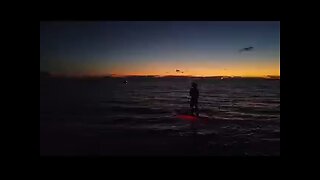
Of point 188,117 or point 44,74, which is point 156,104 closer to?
point 188,117

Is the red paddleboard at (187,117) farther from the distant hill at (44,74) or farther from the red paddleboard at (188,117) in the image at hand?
the distant hill at (44,74)

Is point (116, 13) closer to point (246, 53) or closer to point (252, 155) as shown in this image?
point (246, 53)

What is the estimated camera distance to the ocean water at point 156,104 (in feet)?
13.7

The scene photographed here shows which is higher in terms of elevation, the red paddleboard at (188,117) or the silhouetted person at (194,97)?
the silhouetted person at (194,97)

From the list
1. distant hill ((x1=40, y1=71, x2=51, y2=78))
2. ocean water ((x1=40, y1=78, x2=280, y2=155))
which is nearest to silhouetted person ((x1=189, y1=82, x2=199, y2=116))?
ocean water ((x1=40, y1=78, x2=280, y2=155))

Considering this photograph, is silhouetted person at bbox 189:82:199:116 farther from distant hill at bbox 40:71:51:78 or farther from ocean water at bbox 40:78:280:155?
distant hill at bbox 40:71:51:78

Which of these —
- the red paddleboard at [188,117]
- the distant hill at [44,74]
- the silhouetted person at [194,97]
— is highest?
the distant hill at [44,74]

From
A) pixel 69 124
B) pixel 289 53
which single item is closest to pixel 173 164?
pixel 69 124

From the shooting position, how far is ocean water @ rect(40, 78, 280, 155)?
4.18m

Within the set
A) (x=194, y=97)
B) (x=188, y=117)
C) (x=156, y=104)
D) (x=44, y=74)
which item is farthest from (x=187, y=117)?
(x=44, y=74)

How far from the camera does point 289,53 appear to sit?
4.19m

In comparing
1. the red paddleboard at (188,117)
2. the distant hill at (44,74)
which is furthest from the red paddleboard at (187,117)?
the distant hill at (44,74)

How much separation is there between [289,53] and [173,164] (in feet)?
4.76

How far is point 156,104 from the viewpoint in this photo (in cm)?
419
